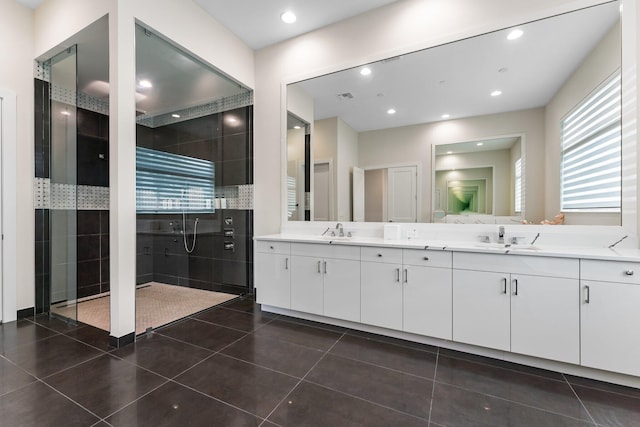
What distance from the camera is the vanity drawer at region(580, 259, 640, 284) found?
172 centimetres

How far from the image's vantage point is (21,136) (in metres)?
2.90

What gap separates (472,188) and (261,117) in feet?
8.70

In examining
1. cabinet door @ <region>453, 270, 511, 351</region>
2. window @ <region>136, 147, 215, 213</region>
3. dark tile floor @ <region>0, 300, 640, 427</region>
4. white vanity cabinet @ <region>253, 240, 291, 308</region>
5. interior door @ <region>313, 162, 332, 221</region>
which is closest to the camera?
dark tile floor @ <region>0, 300, 640, 427</region>

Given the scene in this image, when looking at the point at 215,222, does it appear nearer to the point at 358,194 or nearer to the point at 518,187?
the point at 358,194

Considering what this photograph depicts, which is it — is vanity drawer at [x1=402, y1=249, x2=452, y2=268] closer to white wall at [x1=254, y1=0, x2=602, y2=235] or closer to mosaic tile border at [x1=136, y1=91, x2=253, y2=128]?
white wall at [x1=254, y1=0, x2=602, y2=235]

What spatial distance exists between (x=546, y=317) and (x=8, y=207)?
16.0 ft

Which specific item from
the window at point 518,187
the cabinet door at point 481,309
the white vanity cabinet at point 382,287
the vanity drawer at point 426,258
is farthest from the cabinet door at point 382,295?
the window at point 518,187

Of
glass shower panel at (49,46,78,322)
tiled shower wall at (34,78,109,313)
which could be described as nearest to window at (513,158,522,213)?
tiled shower wall at (34,78,109,313)

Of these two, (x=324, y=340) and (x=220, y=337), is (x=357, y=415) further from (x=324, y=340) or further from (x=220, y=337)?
(x=220, y=337)

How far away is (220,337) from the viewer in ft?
8.17

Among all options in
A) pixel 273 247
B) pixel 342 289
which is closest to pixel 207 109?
pixel 273 247

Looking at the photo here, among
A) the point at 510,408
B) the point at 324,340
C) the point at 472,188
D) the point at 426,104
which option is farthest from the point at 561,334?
the point at 426,104

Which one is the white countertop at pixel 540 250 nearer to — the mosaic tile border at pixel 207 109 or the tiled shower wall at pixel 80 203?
the mosaic tile border at pixel 207 109

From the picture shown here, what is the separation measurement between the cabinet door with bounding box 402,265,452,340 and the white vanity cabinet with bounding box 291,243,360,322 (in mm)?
457
